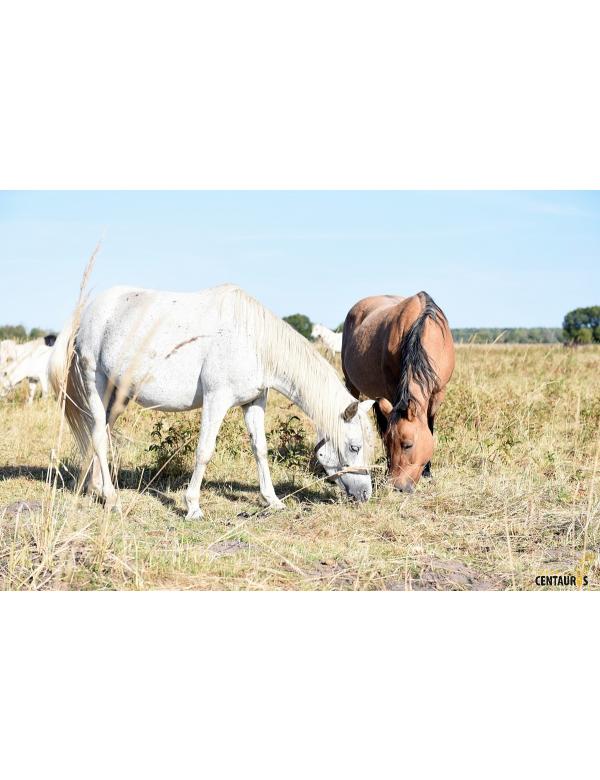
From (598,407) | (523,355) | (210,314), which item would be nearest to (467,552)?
(210,314)

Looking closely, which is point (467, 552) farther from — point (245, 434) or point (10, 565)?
A: point (245, 434)

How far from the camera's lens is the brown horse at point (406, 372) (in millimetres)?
6031

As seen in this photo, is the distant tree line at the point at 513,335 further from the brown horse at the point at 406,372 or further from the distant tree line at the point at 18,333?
the distant tree line at the point at 18,333

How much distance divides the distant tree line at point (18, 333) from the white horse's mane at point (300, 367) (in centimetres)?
1065

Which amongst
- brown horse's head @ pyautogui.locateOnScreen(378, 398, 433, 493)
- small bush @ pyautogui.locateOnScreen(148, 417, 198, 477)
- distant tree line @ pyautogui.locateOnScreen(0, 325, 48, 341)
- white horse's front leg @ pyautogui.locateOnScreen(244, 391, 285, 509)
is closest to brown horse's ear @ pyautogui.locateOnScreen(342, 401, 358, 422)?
brown horse's head @ pyautogui.locateOnScreen(378, 398, 433, 493)

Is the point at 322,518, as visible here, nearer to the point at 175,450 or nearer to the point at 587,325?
the point at 175,450

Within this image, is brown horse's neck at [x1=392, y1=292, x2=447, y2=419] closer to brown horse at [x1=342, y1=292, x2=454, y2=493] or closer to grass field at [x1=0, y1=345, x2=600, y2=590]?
brown horse at [x1=342, y1=292, x2=454, y2=493]

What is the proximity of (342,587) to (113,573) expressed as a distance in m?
1.45

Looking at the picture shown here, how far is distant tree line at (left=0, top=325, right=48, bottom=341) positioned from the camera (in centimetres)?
1577

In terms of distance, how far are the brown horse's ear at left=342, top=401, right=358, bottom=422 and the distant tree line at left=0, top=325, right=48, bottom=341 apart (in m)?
11.3

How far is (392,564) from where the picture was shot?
15.6ft

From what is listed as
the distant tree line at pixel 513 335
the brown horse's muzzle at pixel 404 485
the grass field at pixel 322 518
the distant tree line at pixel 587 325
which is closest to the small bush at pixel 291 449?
the grass field at pixel 322 518

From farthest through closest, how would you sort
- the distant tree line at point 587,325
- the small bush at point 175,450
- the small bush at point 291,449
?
the distant tree line at point 587,325 → the small bush at point 291,449 → the small bush at point 175,450

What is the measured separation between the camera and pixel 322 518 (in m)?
5.70
